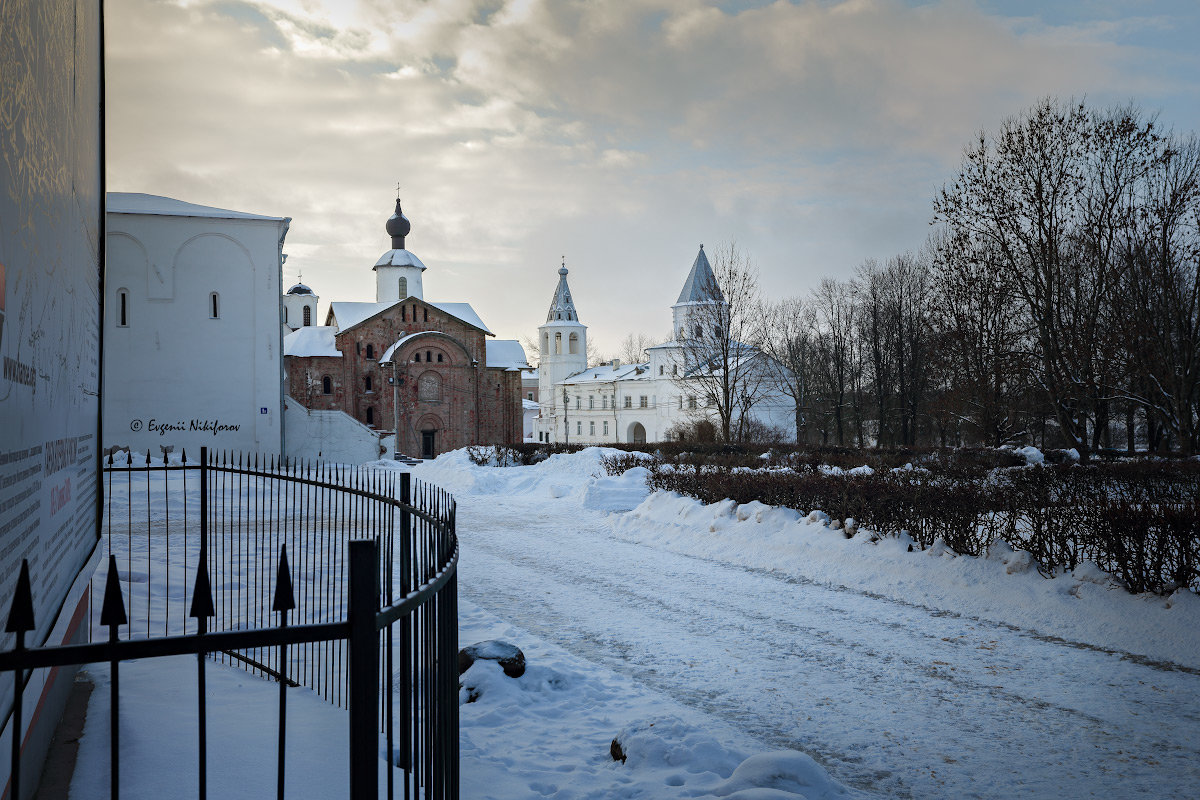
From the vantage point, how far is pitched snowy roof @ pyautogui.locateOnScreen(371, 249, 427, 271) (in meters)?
56.4

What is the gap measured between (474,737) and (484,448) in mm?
27851

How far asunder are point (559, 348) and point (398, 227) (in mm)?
31372

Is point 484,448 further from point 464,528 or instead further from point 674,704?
point 674,704

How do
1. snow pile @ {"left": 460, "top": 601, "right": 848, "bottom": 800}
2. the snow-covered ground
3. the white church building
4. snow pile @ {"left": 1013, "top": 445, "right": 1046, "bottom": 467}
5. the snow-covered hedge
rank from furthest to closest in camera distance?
the white church building < snow pile @ {"left": 1013, "top": 445, "right": 1046, "bottom": 467} < the snow-covered hedge < the snow-covered ground < snow pile @ {"left": 460, "top": 601, "right": 848, "bottom": 800}

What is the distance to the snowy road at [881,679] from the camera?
16.3ft

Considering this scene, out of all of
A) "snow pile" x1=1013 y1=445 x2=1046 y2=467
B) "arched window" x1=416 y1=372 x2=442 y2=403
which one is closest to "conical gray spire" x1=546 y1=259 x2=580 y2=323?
"arched window" x1=416 y1=372 x2=442 y2=403

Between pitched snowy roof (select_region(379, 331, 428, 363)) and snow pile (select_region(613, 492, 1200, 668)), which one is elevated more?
pitched snowy roof (select_region(379, 331, 428, 363))

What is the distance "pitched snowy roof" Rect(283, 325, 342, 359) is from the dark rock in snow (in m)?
44.3

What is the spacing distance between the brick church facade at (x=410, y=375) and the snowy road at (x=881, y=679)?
128ft

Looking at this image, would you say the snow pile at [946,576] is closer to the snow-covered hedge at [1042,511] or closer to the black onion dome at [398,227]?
the snow-covered hedge at [1042,511]

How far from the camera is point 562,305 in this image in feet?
279

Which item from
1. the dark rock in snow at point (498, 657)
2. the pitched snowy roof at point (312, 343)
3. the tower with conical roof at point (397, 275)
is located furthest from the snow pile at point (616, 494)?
the tower with conical roof at point (397, 275)

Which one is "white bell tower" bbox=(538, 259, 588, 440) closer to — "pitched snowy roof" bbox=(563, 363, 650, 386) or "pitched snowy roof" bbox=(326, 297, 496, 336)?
"pitched snowy roof" bbox=(563, 363, 650, 386)

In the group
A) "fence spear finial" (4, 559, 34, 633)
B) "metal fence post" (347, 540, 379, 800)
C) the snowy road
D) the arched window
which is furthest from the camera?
the arched window
